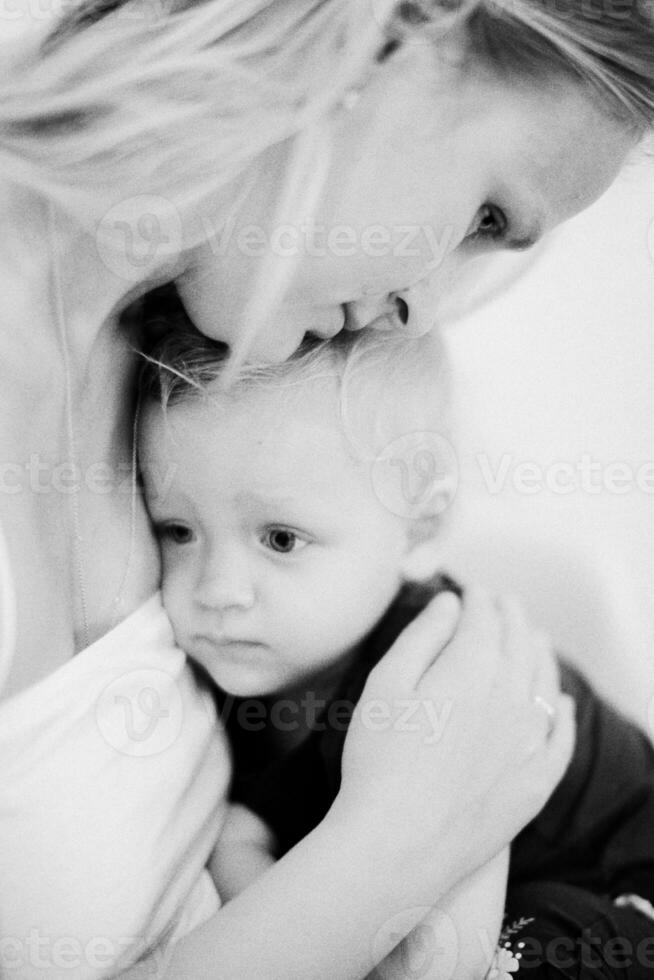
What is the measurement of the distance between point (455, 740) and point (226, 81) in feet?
1.38

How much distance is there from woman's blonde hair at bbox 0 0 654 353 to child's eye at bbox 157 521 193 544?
142mm

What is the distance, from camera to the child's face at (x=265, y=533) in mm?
610

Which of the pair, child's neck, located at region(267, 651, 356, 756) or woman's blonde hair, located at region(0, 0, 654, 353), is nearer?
woman's blonde hair, located at region(0, 0, 654, 353)

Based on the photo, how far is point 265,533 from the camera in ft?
2.03

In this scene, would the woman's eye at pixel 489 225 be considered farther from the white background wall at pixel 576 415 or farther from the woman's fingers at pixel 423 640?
the woman's fingers at pixel 423 640

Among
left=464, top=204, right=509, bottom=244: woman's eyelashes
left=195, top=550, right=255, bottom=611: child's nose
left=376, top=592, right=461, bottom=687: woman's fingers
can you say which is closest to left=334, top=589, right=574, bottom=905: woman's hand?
left=376, top=592, right=461, bottom=687: woman's fingers

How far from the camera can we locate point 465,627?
0.66 meters

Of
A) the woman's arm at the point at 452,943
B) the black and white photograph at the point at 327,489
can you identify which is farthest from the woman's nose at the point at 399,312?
the woman's arm at the point at 452,943

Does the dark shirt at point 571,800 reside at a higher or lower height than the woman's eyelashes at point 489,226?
lower

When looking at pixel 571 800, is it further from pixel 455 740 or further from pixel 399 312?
pixel 399 312

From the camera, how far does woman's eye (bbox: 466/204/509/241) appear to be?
24.0 inches

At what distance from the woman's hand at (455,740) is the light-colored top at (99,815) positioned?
0.37 ft

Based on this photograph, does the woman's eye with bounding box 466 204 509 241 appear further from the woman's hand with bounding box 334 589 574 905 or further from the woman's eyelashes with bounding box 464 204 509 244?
the woman's hand with bounding box 334 589 574 905

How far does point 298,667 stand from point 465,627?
0.38 ft
